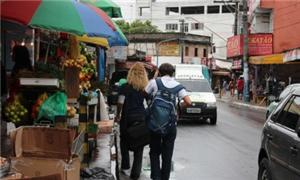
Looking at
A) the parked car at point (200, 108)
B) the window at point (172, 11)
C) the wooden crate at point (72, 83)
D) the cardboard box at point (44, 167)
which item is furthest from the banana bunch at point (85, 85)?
the window at point (172, 11)

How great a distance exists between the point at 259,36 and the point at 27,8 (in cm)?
3476

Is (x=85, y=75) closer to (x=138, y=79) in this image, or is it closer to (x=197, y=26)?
(x=138, y=79)

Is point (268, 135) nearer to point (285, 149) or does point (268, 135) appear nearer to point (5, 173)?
point (285, 149)

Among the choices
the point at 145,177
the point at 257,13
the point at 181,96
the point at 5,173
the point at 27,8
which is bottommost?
the point at 145,177

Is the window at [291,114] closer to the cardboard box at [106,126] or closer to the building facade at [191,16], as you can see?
the cardboard box at [106,126]

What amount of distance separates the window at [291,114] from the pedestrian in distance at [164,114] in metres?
1.46

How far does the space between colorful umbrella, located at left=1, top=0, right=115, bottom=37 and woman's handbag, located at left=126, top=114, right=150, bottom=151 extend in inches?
119

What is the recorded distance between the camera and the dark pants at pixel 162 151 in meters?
8.06

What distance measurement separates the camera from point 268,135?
24.0 feet

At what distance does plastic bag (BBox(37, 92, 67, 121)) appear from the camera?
6824 millimetres

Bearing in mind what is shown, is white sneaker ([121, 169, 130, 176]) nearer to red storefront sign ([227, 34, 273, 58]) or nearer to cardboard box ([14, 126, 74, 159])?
cardboard box ([14, 126, 74, 159])

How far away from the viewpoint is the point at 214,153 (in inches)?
504

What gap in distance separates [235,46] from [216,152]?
31.6 m

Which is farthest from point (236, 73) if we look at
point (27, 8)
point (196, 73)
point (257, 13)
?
point (27, 8)
